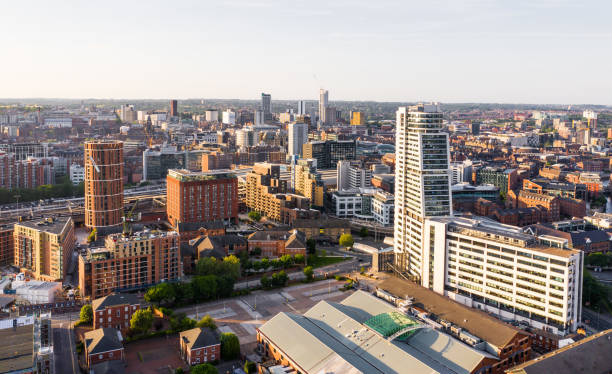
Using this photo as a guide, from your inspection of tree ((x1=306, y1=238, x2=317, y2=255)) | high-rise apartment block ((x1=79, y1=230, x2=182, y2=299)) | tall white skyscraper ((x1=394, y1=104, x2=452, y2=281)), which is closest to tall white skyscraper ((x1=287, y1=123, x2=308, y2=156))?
tree ((x1=306, y1=238, x2=317, y2=255))

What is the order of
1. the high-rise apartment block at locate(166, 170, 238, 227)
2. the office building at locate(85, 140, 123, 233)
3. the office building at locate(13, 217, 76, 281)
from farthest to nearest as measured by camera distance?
the high-rise apartment block at locate(166, 170, 238, 227), the office building at locate(85, 140, 123, 233), the office building at locate(13, 217, 76, 281)

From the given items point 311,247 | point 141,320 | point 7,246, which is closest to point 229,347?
point 141,320

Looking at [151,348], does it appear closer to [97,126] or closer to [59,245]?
[59,245]

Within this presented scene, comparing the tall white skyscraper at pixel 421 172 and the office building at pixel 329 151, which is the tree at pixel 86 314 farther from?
the office building at pixel 329 151

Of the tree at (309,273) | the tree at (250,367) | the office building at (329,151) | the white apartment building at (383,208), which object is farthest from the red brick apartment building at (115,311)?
the office building at (329,151)

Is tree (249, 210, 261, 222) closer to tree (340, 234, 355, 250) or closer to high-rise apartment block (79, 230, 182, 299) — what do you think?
tree (340, 234, 355, 250)
